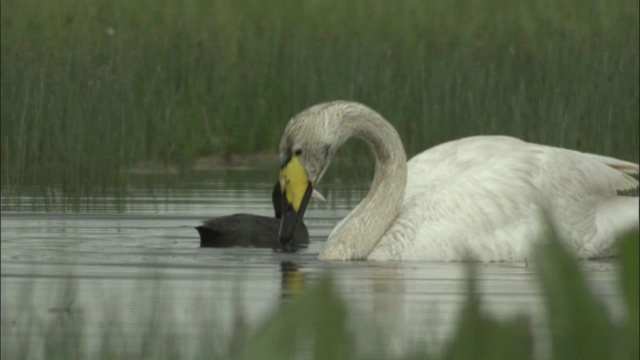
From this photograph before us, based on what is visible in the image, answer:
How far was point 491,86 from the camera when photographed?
13.8 metres

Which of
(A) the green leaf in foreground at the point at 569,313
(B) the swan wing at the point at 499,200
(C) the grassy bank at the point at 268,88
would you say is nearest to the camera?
(A) the green leaf in foreground at the point at 569,313

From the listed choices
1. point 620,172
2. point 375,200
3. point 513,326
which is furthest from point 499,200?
point 513,326

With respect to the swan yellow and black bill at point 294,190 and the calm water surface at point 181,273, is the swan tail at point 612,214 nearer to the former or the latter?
the calm water surface at point 181,273

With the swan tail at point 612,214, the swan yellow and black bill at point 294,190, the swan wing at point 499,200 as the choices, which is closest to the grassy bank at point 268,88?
the swan yellow and black bill at point 294,190

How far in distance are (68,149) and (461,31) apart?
646 centimetres

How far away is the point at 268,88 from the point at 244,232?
18.6 feet

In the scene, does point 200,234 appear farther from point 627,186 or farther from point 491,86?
point 491,86

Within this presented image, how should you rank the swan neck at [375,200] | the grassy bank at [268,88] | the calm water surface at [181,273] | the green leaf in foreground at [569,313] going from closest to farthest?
the green leaf in foreground at [569,313] → the calm water surface at [181,273] → the swan neck at [375,200] → the grassy bank at [268,88]

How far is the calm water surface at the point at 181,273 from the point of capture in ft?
15.2

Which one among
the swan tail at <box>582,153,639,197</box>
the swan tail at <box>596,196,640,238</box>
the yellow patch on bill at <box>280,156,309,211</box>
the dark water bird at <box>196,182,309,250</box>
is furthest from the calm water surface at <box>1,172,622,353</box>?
the swan tail at <box>582,153,639,197</box>

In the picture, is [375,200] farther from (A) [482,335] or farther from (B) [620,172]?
(A) [482,335]

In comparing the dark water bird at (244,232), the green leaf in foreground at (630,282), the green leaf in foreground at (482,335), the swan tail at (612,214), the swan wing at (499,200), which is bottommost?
the dark water bird at (244,232)

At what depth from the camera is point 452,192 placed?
822 cm

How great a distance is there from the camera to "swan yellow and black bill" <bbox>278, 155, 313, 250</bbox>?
8.21m
